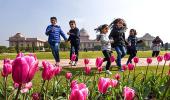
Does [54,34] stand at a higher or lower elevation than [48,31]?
lower

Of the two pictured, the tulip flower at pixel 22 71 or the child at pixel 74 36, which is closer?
the tulip flower at pixel 22 71

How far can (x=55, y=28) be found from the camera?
15.5 metres

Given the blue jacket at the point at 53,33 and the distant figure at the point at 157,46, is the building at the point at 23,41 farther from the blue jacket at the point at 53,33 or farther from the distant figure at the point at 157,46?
the blue jacket at the point at 53,33

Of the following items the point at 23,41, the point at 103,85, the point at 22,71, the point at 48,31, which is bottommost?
the point at 103,85

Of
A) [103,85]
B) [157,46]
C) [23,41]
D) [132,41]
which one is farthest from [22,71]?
[23,41]

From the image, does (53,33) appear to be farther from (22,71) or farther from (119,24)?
(22,71)

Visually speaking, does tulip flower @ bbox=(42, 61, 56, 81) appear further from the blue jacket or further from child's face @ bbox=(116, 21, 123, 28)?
the blue jacket

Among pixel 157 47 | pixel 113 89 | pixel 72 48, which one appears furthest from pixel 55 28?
pixel 157 47

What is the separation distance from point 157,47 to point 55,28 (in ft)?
58.3

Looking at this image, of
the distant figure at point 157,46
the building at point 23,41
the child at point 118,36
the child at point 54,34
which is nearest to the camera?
the child at point 118,36

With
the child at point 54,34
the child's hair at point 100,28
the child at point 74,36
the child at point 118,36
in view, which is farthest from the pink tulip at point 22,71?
the child at point 74,36

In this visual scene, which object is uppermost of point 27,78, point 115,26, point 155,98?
point 115,26

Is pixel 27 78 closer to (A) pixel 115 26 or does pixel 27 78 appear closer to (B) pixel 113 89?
(B) pixel 113 89

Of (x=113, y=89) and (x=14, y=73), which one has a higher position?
(x=14, y=73)
